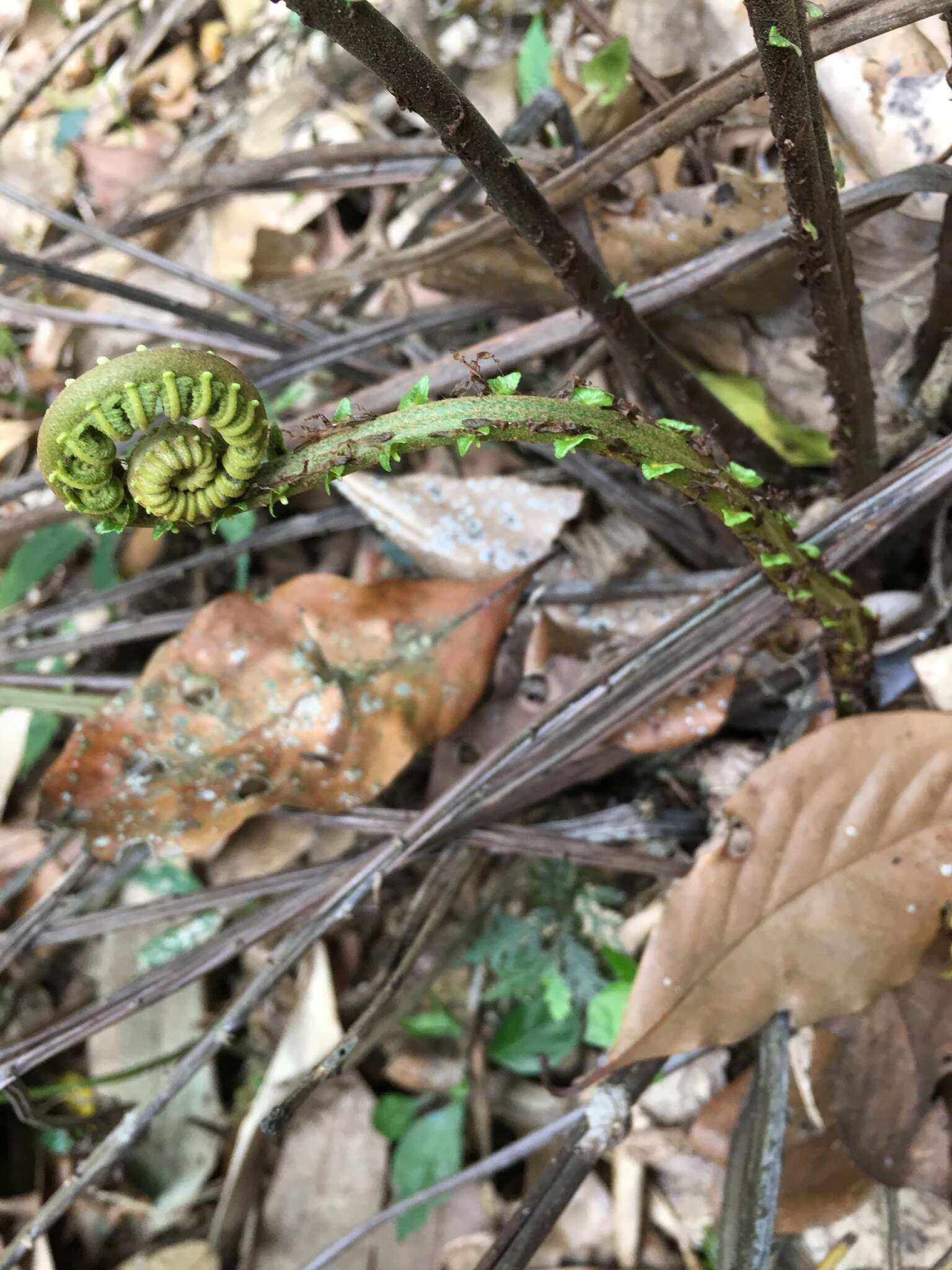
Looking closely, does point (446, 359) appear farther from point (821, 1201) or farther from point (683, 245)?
point (821, 1201)

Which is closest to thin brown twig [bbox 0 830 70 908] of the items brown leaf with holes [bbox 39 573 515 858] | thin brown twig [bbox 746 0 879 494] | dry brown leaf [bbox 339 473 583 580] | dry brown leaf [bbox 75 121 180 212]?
brown leaf with holes [bbox 39 573 515 858]

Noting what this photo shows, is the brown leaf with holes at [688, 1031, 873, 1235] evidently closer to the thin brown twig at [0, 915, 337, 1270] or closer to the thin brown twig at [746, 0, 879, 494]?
the thin brown twig at [0, 915, 337, 1270]

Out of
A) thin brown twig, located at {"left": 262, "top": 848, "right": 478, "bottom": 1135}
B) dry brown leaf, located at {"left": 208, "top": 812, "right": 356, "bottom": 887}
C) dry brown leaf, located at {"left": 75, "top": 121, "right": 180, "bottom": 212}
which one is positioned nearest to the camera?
thin brown twig, located at {"left": 262, "top": 848, "right": 478, "bottom": 1135}

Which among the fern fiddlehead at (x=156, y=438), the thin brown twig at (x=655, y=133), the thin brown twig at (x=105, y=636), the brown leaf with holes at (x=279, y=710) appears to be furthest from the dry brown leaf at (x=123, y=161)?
the fern fiddlehead at (x=156, y=438)

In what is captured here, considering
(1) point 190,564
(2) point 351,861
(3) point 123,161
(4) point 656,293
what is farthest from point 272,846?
(3) point 123,161

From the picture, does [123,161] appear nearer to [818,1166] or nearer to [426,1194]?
[426,1194]

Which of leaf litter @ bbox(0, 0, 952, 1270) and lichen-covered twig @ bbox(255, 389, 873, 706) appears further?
leaf litter @ bbox(0, 0, 952, 1270)

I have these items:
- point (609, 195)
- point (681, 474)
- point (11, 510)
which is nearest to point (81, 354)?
point (11, 510)
